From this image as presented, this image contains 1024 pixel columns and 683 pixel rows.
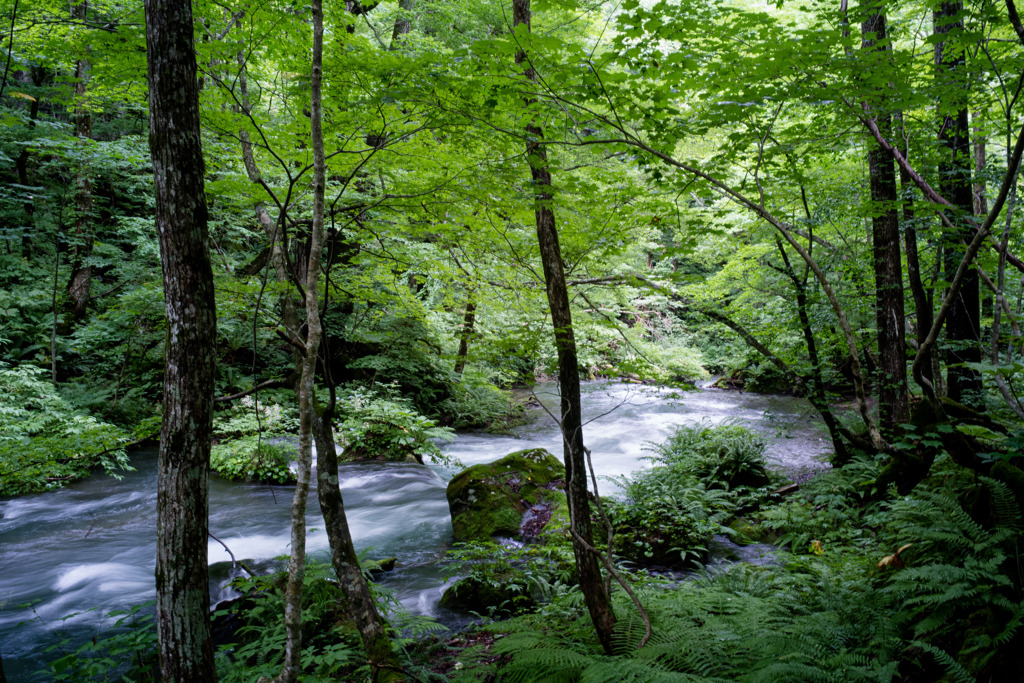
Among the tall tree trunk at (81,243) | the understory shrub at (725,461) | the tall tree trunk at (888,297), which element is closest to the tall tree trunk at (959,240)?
the tall tree trunk at (888,297)

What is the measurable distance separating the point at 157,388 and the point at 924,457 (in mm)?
14055

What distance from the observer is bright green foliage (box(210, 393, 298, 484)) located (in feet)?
30.3

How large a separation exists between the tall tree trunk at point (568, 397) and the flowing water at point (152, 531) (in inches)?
15.0

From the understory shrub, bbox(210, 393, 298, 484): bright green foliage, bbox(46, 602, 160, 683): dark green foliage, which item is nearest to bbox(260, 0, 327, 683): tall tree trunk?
bbox(46, 602, 160, 683): dark green foliage

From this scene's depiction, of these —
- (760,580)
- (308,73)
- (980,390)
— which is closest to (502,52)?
(308,73)

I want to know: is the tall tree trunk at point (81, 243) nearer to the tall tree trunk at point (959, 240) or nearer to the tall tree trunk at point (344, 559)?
the tall tree trunk at point (344, 559)

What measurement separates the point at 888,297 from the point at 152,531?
36.3 ft

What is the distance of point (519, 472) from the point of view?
8070 mm

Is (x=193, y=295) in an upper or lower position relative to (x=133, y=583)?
upper

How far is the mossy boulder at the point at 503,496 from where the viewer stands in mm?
7195

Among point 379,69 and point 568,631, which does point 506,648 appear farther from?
point 379,69

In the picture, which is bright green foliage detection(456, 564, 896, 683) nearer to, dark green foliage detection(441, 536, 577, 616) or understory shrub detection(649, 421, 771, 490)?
dark green foliage detection(441, 536, 577, 616)

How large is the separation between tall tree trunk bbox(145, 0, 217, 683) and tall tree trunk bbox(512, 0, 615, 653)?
6.99ft

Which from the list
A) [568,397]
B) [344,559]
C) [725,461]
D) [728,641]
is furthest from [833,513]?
[344,559]
